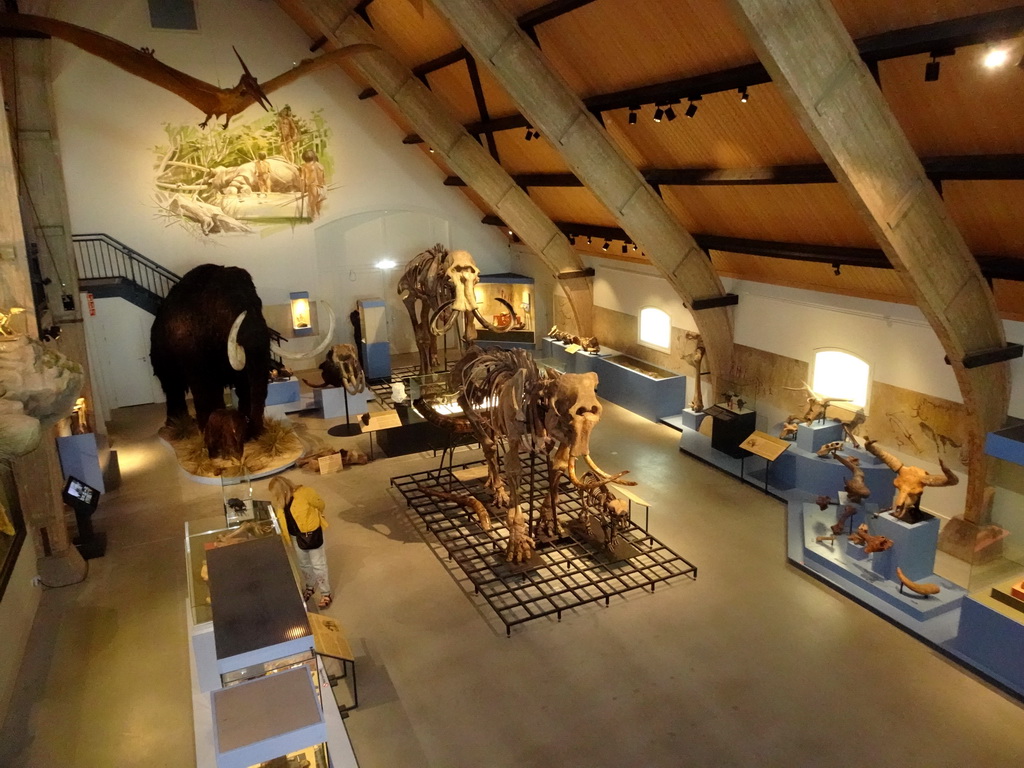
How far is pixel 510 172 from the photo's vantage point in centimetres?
1378

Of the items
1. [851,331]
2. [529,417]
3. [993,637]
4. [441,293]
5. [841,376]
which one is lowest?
[993,637]

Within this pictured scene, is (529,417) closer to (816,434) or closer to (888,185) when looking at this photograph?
(888,185)

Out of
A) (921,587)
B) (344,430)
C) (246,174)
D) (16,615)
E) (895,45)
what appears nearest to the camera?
(895,45)

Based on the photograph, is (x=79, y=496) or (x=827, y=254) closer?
(x=79, y=496)

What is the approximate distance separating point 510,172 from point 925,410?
848 centimetres

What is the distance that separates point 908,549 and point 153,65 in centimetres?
963

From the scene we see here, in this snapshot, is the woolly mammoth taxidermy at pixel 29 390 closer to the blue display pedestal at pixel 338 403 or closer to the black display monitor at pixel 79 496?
the black display monitor at pixel 79 496

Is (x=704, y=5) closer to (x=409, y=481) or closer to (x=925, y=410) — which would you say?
(x=925, y=410)

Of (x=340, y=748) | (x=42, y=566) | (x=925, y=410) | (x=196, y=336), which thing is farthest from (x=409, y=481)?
(x=925, y=410)

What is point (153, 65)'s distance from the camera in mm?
7891

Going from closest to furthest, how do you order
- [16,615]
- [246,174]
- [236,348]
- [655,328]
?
[16,615] < [236,348] < [655,328] < [246,174]

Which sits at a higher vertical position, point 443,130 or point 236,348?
point 443,130

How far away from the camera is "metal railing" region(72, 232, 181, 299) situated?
45.3ft

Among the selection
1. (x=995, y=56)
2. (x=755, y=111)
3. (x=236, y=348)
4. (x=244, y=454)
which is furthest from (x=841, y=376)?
(x=244, y=454)
